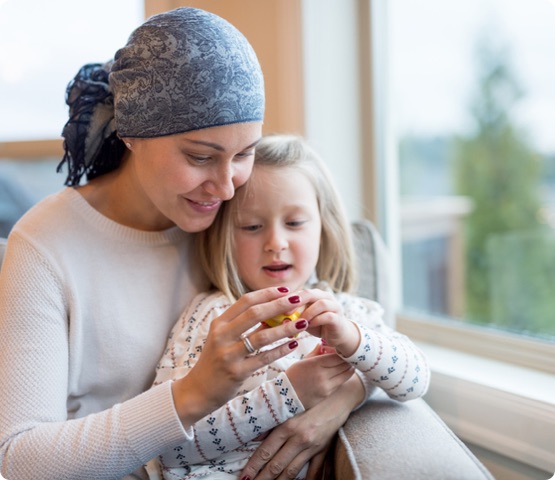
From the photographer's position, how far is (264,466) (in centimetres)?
136

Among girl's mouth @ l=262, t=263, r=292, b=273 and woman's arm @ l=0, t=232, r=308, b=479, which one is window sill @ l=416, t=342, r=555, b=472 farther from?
woman's arm @ l=0, t=232, r=308, b=479

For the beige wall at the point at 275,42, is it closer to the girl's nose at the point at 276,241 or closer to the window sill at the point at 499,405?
the girl's nose at the point at 276,241

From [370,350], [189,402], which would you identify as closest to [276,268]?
[370,350]

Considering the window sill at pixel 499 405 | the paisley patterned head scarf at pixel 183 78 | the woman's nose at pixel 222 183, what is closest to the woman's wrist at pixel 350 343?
the woman's nose at pixel 222 183

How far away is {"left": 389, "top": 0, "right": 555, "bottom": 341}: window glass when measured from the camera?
2094 mm

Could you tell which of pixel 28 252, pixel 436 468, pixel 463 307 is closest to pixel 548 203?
pixel 463 307

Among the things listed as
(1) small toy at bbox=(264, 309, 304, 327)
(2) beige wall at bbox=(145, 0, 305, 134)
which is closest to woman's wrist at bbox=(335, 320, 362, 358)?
(1) small toy at bbox=(264, 309, 304, 327)

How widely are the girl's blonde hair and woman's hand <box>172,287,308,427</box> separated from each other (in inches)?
13.6

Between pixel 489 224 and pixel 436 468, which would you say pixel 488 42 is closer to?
pixel 489 224

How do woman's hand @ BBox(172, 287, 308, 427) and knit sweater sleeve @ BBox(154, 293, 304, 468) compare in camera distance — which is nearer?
woman's hand @ BBox(172, 287, 308, 427)

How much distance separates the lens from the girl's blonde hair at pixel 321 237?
1524 mm

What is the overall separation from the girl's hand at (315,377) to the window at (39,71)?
145 centimetres

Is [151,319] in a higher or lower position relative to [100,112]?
lower

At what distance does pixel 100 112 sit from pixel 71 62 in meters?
1.09
